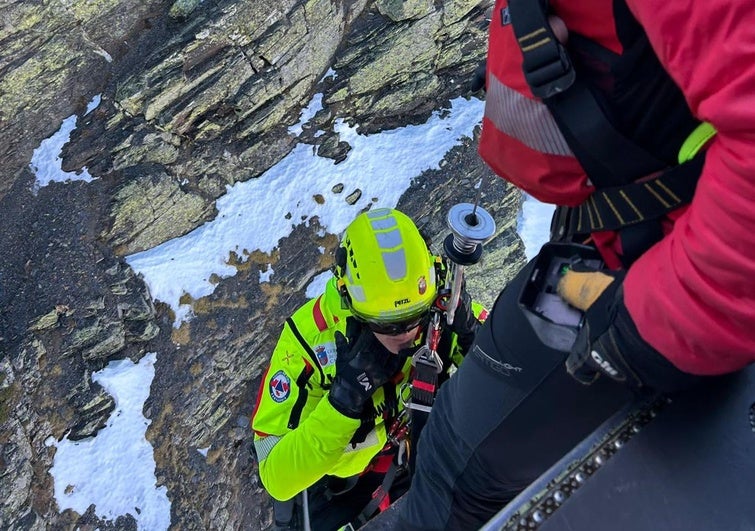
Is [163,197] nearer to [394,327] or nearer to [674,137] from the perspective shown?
[394,327]

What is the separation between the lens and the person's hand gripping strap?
65.8 inches

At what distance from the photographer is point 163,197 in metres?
8.34

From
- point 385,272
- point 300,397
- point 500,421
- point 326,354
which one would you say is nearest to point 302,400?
point 300,397

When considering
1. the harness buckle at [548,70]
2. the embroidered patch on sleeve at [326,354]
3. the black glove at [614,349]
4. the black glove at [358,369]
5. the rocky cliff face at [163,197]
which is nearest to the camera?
the black glove at [614,349]

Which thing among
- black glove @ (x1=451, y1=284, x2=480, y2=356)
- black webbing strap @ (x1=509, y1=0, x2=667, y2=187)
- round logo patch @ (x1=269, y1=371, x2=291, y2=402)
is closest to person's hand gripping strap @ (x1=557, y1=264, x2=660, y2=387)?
black webbing strap @ (x1=509, y1=0, x2=667, y2=187)

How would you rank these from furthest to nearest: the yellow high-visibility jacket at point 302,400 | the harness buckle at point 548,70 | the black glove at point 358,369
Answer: the yellow high-visibility jacket at point 302,400 < the black glove at point 358,369 < the harness buckle at point 548,70

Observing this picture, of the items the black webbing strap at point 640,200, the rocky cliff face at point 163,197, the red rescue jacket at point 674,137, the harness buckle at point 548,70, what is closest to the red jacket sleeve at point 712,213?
the red rescue jacket at point 674,137

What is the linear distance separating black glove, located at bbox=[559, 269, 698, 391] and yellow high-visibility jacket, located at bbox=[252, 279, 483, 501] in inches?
86.9

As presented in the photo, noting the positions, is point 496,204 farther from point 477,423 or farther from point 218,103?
point 477,423

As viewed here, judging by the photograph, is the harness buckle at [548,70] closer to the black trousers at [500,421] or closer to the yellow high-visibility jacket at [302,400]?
the black trousers at [500,421]

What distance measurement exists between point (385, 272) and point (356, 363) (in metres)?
0.62

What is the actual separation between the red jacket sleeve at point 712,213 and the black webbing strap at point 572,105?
371 millimetres

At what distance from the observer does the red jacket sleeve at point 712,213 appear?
122 cm

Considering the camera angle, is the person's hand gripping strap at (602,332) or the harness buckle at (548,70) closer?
the person's hand gripping strap at (602,332)
